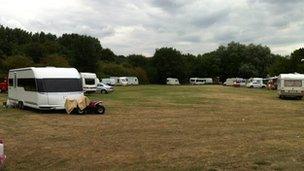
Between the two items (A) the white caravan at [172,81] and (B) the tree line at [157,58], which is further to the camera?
(A) the white caravan at [172,81]

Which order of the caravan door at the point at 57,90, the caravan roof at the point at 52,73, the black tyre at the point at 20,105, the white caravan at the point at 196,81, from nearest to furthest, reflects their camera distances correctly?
the caravan door at the point at 57,90 < the caravan roof at the point at 52,73 < the black tyre at the point at 20,105 < the white caravan at the point at 196,81

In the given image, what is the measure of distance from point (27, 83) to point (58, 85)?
2.67 meters

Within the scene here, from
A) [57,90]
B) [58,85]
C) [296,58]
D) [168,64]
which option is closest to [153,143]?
[57,90]

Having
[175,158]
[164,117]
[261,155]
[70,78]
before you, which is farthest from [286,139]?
[70,78]

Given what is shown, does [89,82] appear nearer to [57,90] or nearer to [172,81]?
[57,90]

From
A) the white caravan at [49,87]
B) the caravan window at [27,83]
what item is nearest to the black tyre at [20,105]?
the white caravan at [49,87]

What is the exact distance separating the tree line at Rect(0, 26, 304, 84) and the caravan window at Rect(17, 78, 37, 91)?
78162 mm

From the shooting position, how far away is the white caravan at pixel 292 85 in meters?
47.9

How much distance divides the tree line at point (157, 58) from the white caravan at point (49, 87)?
8014 centimetres

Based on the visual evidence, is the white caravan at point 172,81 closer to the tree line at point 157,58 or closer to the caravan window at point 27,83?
the tree line at point 157,58

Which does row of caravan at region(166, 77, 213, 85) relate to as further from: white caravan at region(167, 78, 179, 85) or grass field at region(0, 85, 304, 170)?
grass field at region(0, 85, 304, 170)

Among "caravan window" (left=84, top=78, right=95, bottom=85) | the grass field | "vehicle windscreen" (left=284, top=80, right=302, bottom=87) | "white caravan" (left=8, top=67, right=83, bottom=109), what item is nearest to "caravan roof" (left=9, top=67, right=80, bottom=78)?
"white caravan" (left=8, top=67, right=83, bottom=109)

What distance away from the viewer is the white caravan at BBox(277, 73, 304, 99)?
157 ft

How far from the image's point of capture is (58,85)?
3119 cm
